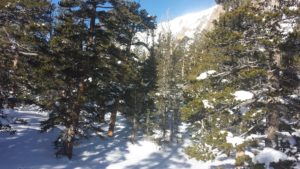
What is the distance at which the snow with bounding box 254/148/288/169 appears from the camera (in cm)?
1216

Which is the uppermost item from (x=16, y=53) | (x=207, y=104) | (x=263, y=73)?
(x=16, y=53)

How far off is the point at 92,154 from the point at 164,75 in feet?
34.4

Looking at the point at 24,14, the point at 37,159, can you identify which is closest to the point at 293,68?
the point at 24,14

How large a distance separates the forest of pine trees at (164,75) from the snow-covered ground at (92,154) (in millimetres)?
1023

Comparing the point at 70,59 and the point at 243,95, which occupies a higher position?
the point at 70,59

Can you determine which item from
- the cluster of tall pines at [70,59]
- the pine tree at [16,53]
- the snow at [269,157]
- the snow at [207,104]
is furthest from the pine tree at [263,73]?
the cluster of tall pines at [70,59]

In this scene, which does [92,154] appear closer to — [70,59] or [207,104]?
[70,59]

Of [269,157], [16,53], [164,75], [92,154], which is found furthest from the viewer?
[164,75]

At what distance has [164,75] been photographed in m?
31.3

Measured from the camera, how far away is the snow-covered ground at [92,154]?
20.8 metres

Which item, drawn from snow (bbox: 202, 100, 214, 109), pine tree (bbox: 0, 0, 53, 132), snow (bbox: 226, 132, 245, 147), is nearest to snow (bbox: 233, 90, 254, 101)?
snow (bbox: 202, 100, 214, 109)

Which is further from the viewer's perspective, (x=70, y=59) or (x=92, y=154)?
(x=92, y=154)

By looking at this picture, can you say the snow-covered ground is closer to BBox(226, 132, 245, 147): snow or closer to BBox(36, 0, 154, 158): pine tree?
BBox(36, 0, 154, 158): pine tree

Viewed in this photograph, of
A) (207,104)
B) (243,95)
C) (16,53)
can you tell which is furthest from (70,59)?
(243,95)
